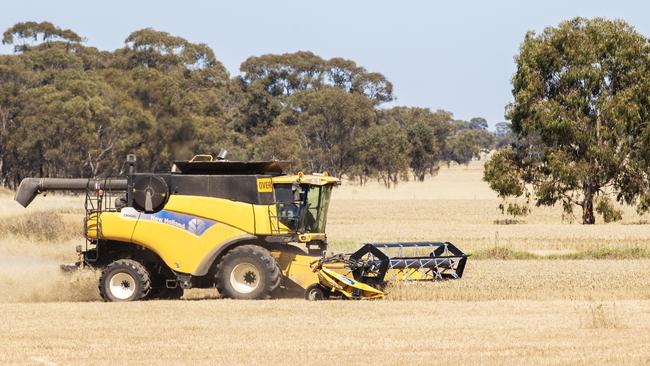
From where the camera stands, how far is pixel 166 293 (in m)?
23.3

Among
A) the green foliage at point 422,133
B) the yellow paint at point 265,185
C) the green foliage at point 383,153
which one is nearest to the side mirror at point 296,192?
the yellow paint at point 265,185

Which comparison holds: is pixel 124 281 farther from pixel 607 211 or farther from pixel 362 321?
pixel 607 211

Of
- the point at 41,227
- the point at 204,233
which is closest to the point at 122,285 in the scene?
the point at 204,233

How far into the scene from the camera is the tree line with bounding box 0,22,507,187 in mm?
77625

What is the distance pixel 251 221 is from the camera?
2189 centimetres

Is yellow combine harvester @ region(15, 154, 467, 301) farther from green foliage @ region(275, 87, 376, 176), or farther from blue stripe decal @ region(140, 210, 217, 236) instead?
green foliage @ region(275, 87, 376, 176)

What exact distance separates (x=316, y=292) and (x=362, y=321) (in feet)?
10.1

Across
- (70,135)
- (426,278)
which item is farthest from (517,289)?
(70,135)

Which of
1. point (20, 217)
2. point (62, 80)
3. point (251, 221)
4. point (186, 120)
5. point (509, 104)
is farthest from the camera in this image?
point (62, 80)

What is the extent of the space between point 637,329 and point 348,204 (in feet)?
184

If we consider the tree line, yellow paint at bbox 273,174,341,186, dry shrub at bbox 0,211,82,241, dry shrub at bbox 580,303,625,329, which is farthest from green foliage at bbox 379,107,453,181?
dry shrub at bbox 580,303,625,329

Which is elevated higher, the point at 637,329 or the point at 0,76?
the point at 0,76

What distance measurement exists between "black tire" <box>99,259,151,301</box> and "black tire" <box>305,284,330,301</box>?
308 centimetres

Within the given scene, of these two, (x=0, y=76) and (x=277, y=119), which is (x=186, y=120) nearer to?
(x=0, y=76)
